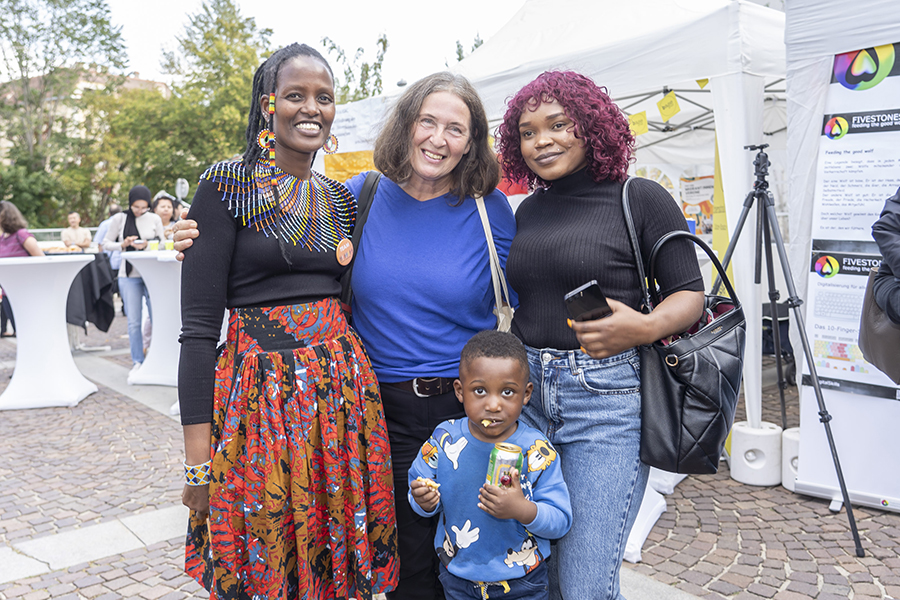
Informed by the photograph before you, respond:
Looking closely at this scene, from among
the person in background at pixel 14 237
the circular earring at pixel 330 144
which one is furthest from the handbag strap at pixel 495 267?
the person in background at pixel 14 237

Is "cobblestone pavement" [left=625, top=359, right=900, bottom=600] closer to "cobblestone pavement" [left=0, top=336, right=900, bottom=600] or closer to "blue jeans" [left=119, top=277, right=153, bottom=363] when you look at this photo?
"cobblestone pavement" [left=0, top=336, right=900, bottom=600]

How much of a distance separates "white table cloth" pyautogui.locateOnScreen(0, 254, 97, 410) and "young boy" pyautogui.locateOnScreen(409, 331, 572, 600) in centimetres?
594

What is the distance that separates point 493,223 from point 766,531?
2.67 meters

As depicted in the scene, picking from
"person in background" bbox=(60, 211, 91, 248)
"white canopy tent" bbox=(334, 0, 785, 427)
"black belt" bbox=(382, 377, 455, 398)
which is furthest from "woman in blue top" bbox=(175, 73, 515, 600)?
"person in background" bbox=(60, 211, 91, 248)

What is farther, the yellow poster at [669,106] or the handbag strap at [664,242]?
the yellow poster at [669,106]

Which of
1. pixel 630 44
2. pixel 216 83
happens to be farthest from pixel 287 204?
pixel 216 83

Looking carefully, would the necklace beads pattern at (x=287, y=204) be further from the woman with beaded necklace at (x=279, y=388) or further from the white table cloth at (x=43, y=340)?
the white table cloth at (x=43, y=340)

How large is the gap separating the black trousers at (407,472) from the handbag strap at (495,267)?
351 mm

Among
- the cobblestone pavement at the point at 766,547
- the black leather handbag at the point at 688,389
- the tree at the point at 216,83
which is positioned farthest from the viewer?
the tree at the point at 216,83

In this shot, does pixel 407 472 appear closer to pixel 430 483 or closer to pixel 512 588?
pixel 430 483

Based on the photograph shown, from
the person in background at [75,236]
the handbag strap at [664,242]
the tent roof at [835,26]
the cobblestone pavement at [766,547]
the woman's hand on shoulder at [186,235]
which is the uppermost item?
the tent roof at [835,26]

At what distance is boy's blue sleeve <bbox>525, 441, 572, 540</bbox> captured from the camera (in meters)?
1.69

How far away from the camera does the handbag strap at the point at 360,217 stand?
204 centimetres

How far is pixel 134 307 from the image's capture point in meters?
7.90
